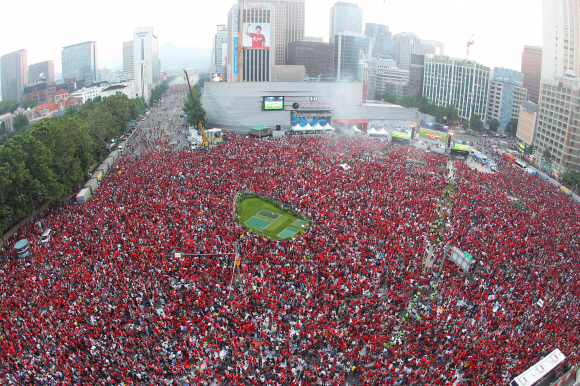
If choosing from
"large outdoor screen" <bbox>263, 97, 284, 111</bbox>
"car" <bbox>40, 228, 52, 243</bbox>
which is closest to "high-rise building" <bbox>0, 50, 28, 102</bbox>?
"large outdoor screen" <bbox>263, 97, 284, 111</bbox>

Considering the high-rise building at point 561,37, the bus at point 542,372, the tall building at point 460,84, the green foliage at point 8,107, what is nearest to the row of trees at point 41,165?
the bus at point 542,372

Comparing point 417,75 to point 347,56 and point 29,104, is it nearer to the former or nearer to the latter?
point 347,56

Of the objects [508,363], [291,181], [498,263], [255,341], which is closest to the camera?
[508,363]

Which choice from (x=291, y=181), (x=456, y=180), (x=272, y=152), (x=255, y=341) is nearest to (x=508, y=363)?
(x=255, y=341)

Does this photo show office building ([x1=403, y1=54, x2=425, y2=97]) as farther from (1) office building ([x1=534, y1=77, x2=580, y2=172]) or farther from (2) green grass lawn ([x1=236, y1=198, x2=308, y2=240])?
(2) green grass lawn ([x1=236, y1=198, x2=308, y2=240])

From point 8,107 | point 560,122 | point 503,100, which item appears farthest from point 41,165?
point 8,107

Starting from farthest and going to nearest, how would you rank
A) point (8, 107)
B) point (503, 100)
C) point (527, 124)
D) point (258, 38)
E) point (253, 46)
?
point (8, 107) < point (503, 100) < point (258, 38) < point (253, 46) < point (527, 124)

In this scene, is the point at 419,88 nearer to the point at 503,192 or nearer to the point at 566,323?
the point at 503,192
